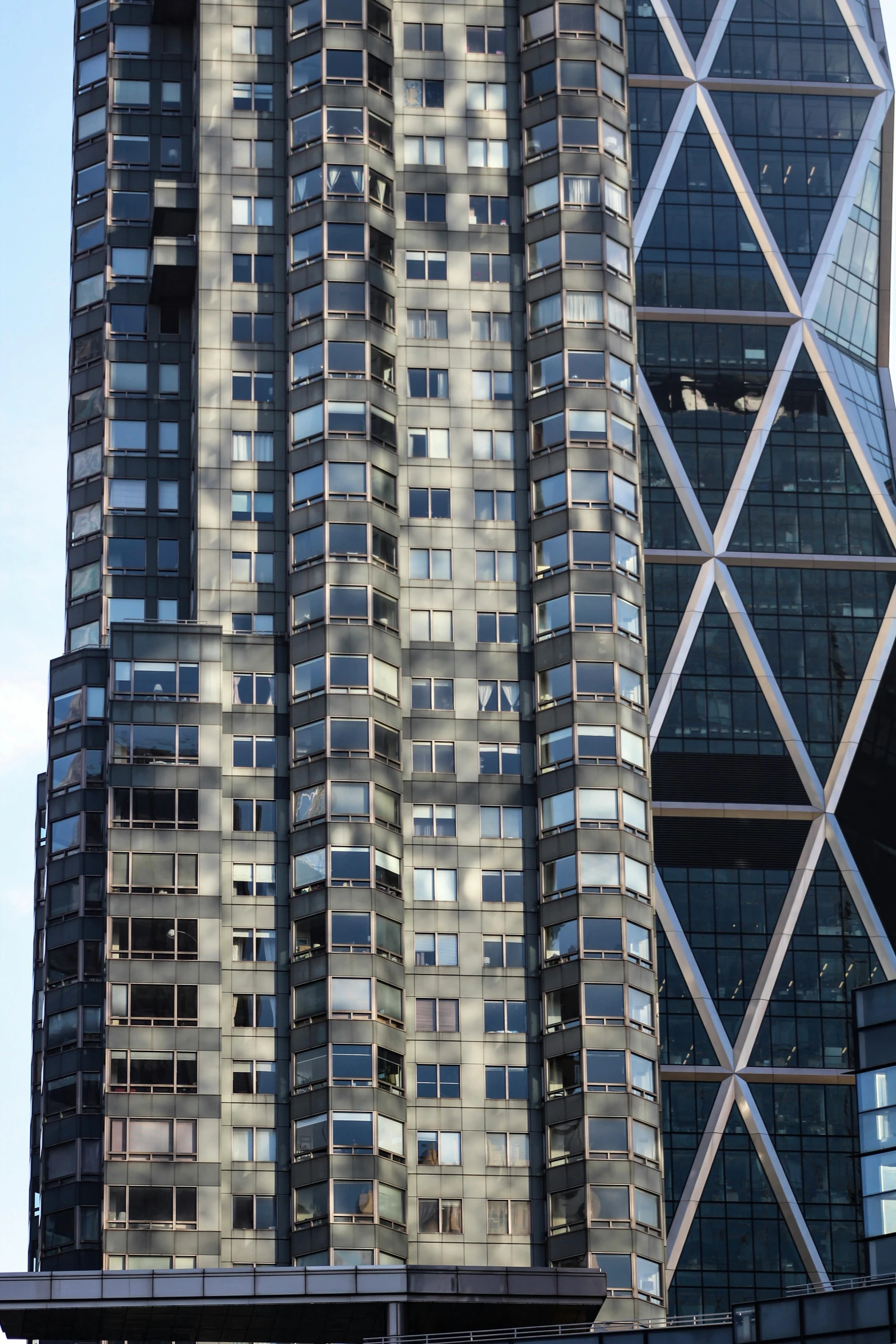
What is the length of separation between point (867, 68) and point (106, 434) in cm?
5355

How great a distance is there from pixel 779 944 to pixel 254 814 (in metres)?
36.9

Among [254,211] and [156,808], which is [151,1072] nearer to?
[156,808]

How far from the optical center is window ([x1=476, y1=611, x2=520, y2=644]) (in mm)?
133375

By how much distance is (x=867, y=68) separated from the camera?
17150 centimetres

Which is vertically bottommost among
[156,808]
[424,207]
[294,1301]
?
[294,1301]

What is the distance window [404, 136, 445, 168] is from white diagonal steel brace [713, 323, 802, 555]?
3073cm

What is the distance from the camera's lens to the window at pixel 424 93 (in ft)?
467

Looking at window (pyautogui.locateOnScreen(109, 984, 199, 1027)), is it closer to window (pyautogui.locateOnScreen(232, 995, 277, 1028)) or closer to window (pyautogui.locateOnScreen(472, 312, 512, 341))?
window (pyautogui.locateOnScreen(232, 995, 277, 1028))

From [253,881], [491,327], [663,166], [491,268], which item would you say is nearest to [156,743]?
[253,881]

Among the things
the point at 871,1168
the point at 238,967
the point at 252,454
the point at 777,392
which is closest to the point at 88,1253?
the point at 238,967

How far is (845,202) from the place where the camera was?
168750 millimetres

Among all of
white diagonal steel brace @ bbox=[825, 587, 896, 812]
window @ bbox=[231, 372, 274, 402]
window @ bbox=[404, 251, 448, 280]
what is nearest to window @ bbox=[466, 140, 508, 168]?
window @ bbox=[404, 251, 448, 280]

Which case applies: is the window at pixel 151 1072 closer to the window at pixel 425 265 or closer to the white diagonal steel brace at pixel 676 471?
the window at pixel 425 265

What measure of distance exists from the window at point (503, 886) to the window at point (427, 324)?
26622 millimetres
